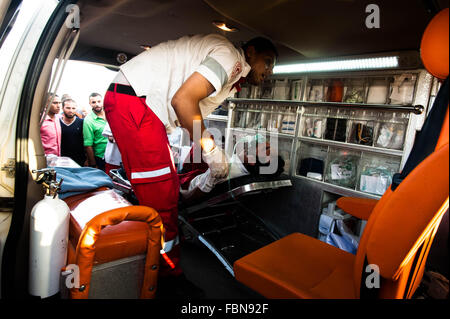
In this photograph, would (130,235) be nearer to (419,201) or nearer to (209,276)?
(419,201)

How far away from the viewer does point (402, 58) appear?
8.96 feet

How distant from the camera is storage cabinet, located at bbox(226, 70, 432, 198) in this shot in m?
2.92

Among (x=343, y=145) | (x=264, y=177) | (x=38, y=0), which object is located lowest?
(x=264, y=177)

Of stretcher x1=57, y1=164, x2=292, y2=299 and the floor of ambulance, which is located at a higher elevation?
stretcher x1=57, y1=164, x2=292, y2=299

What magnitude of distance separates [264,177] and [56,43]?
2222 millimetres

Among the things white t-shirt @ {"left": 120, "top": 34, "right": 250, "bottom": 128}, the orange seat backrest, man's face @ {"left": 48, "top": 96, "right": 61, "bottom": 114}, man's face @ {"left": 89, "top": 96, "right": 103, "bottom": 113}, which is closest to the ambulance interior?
the orange seat backrest

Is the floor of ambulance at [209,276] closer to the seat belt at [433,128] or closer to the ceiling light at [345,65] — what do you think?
the seat belt at [433,128]

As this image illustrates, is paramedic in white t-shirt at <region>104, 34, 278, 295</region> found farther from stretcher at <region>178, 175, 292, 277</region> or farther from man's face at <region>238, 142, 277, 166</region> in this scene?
man's face at <region>238, 142, 277, 166</region>

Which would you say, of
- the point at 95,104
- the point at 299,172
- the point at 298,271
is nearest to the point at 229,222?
the point at 299,172

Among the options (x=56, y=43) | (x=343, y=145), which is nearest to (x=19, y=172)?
(x=56, y=43)

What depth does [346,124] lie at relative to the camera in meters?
3.36

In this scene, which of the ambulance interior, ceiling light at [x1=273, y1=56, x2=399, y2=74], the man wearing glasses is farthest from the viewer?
the man wearing glasses

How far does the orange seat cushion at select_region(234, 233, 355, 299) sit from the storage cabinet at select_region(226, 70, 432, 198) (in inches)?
72.3
